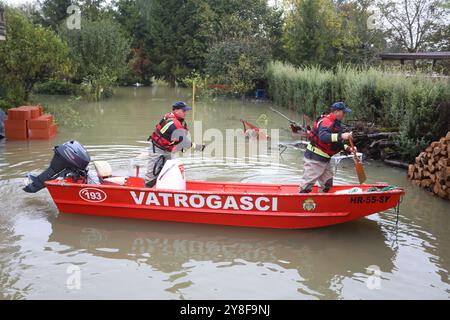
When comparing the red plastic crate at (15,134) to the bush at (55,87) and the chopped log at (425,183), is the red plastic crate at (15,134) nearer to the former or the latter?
the chopped log at (425,183)

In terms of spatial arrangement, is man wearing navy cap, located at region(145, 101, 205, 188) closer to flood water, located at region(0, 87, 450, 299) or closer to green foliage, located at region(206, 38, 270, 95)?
flood water, located at region(0, 87, 450, 299)

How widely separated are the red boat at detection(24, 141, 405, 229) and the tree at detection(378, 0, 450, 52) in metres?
29.3

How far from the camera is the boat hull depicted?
7641 millimetres

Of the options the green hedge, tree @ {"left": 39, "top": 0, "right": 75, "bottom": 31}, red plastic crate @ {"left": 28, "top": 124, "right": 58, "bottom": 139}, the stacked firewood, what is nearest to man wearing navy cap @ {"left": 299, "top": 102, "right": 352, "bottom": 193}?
the stacked firewood

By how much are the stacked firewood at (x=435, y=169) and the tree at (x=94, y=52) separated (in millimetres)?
21107

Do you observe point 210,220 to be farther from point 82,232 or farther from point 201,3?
point 201,3

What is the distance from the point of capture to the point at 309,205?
25.3ft

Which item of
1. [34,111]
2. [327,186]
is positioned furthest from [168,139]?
[34,111]

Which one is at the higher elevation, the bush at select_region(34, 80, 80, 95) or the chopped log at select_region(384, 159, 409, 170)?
the bush at select_region(34, 80, 80, 95)

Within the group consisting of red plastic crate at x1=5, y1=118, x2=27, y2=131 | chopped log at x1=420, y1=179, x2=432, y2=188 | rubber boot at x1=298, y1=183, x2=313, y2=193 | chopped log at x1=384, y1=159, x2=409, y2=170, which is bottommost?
chopped log at x1=420, y1=179, x2=432, y2=188

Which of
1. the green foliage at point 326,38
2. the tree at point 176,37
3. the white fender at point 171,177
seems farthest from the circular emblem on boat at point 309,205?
the tree at point 176,37

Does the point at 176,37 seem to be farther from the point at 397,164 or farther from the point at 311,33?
the point at 397,164

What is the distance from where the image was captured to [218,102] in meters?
29.0

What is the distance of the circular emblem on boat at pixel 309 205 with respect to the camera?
766 centimetres
